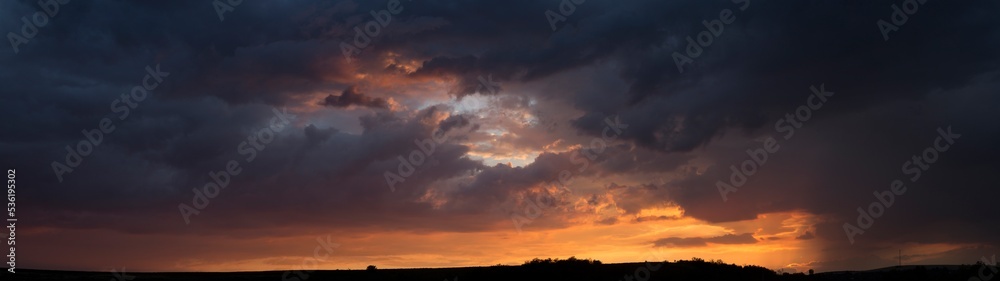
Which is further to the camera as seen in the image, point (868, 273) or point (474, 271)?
point (868, 273)

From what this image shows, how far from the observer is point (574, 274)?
101m

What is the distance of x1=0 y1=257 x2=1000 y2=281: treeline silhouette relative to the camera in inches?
3976

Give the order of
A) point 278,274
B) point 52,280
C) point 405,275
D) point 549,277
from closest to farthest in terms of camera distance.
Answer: point 52,280 → point 549,277 → point 405,275 → point 278,274

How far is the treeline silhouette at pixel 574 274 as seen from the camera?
101000mm

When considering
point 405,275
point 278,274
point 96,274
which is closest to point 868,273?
point 405,275

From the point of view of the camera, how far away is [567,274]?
101 m

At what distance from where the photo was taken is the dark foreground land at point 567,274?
101 m

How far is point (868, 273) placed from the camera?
11819cm

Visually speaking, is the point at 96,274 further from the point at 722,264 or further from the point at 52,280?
the point at 722,264

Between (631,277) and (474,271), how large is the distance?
20.1 m

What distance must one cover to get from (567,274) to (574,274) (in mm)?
854

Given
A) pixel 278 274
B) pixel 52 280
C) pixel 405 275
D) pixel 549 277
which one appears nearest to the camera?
pixel 52 280

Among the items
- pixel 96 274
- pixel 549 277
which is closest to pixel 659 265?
pixel 549 277

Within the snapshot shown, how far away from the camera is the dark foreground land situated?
100938 millimetres
